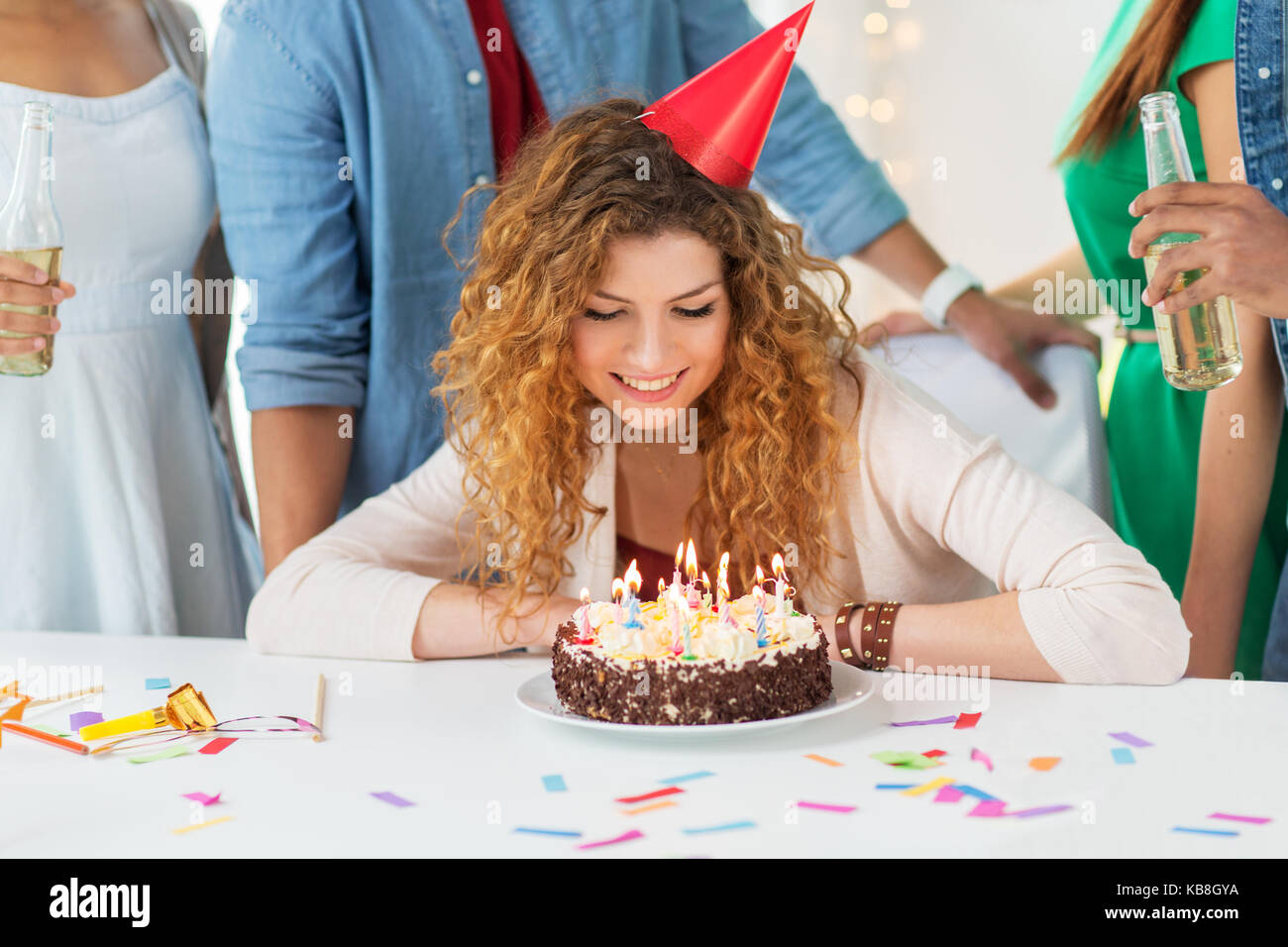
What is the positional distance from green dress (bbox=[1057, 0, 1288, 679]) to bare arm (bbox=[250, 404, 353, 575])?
4.30 feet

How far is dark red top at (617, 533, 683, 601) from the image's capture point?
5.85 ft

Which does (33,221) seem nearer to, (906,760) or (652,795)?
(652,795)

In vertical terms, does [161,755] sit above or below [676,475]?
below

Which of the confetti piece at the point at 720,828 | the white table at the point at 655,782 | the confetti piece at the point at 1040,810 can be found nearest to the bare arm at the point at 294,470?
the white table at the point at 655,782

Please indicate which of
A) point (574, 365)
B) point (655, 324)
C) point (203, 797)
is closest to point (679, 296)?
point (655, 324)

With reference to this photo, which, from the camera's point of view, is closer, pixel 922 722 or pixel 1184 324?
pixel 922 722

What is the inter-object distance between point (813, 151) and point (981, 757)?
4.74ft

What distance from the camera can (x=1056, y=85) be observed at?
9.31 ft

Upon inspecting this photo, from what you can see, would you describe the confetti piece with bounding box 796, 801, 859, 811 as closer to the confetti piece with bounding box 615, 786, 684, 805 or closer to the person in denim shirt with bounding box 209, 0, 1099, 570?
the confetti piece with bounding box 615, 786, 684, 805

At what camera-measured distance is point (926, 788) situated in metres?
0.98

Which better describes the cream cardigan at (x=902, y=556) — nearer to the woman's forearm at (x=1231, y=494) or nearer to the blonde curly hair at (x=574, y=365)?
the blonde curly hair at (x=574, y=365)

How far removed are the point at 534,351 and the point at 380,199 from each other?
0.57 m
